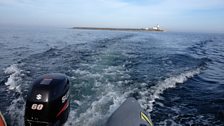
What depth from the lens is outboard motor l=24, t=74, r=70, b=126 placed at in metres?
2.81

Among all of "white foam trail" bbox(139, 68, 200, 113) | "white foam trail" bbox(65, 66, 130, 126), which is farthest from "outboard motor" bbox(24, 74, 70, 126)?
"white foam trail" bbox(139, 68, 200, 113)

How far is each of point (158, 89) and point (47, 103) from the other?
4.32 meters

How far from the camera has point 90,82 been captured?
6512 millimetres

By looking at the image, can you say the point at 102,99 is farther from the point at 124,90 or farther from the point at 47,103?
the point at 47,103

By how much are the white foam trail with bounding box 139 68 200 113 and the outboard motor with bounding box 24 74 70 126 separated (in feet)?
8.61

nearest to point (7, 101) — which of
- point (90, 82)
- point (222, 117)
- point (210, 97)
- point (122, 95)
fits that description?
point (90, 82)

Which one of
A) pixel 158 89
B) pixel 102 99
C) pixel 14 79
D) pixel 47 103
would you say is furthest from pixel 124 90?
pixel 14 79

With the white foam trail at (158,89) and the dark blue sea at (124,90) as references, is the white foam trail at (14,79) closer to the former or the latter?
the dark blue sea at (124,90)

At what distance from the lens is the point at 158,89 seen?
638 cm

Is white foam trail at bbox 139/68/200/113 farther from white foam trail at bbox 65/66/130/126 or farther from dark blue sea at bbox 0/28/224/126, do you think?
white foam trail at bbox 65/66/130/126

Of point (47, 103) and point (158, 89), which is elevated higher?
point (47, 103)

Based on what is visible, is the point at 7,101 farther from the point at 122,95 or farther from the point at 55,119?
the point at 122,95

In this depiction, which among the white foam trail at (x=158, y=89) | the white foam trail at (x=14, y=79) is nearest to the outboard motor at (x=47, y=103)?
the white foam trail at (x=158, y=89)

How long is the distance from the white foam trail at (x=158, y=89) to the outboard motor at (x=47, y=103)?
2.62 meters
